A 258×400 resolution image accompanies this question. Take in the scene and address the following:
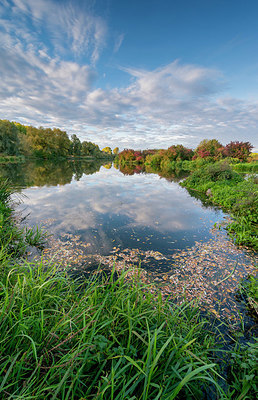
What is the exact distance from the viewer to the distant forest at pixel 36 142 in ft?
120

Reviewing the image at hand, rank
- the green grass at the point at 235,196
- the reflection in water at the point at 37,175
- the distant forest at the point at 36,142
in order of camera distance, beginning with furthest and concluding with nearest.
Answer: the distant forest at the point at 36,142 < the reflection in water at the point at 37,175 < the green grass at the point at 235,196

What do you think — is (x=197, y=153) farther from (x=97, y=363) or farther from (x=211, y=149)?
(x=97, y=363)

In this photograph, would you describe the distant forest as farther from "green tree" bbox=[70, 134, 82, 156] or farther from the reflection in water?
the reflection in water

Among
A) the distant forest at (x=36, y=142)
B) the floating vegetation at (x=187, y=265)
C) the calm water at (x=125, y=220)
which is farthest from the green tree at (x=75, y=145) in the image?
the floating vegetation at (x=187, y=265)

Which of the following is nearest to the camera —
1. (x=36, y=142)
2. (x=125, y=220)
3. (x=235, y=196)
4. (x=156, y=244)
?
Answer: (x=156, y=244)

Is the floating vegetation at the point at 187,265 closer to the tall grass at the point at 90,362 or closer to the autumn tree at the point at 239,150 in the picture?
the tall grass at the point at 90,362

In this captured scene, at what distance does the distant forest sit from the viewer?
36.6m

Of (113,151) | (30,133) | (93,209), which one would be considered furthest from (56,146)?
(113,151)

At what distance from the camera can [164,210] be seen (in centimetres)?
948

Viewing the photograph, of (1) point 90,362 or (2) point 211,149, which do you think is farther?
(2) point 211,149

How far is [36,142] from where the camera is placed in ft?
185

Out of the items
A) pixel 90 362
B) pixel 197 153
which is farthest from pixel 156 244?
pixel 197 153

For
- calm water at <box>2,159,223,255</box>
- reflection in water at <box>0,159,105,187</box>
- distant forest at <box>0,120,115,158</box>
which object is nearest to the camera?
calm water at <box>2,159,223,255</box>

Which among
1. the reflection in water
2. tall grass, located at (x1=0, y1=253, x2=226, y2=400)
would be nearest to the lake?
tall grass, located at (x1=0, y1=253, x2=226, y2=400)
